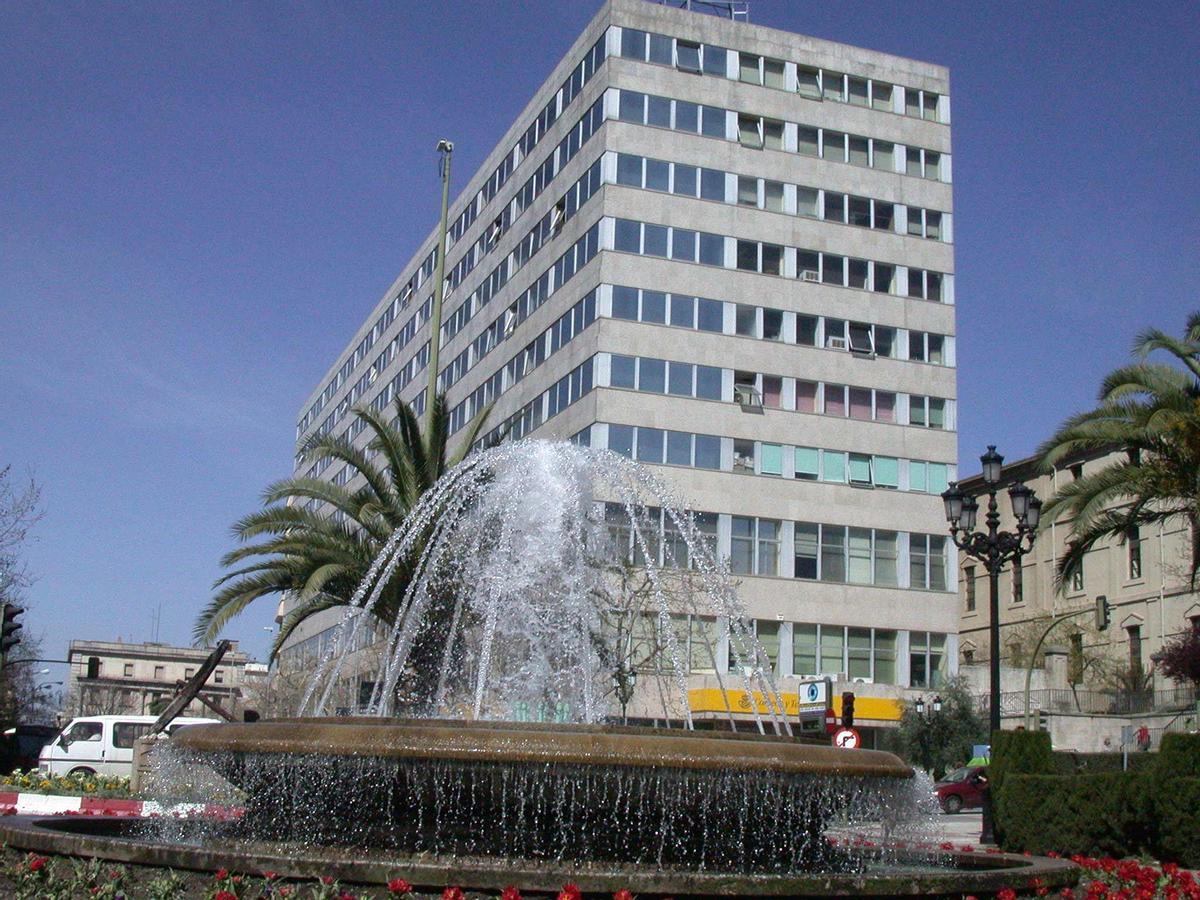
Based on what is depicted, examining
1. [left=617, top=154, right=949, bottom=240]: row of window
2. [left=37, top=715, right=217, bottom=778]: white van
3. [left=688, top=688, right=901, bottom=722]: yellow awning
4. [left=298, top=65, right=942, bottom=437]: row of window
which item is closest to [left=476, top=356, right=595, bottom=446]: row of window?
[left=298, top=65, right=942, bottom=437]: row of window

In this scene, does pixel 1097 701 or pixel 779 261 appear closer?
pixel 779 261

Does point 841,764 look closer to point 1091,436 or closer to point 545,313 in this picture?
point 1091,436

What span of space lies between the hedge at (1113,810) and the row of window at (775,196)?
28303mm

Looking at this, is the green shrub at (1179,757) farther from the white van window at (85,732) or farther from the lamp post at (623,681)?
the white van window at (85,732)

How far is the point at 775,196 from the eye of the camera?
4494 centimetres

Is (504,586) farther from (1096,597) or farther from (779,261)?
(1096,597)

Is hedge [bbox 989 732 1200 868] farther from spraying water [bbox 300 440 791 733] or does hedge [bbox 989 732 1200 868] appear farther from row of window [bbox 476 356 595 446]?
row of window [bbox 476 356 595 446]

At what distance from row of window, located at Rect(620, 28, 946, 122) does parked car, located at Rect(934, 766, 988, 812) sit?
23703 millimetres

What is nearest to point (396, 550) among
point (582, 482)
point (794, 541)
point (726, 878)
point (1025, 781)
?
point (582, 482)

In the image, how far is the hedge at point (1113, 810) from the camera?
16.2 m

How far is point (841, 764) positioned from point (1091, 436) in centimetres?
1518

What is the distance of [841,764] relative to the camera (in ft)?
26.3

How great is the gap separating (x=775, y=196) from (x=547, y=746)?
129 ft

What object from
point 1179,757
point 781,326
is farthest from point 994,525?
point 781,326
